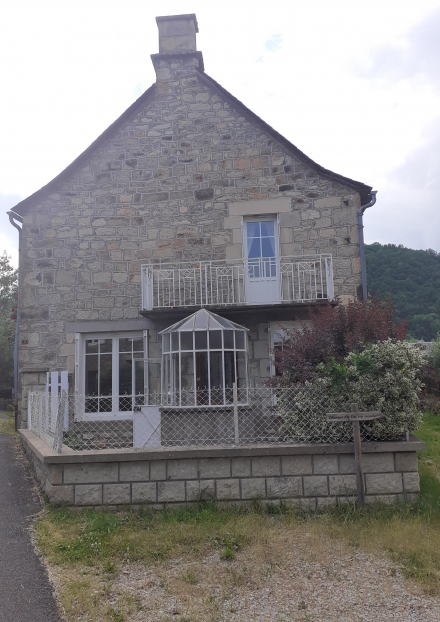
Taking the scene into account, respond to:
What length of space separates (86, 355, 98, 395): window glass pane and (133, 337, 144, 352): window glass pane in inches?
31.3

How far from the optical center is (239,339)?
31.0 feet

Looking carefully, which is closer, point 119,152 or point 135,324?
point 135,324

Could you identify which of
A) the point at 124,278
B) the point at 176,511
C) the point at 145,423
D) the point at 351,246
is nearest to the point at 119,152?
the point at 124,278

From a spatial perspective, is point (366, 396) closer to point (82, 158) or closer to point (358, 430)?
point (358, 430)

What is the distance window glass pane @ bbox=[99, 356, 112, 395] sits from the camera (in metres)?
10.2

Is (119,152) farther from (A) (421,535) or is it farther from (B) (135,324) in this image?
(A) (421,535)

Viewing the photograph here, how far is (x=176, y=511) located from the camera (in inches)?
215

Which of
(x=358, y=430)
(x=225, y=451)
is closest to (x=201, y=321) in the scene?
(x=225, y=451)

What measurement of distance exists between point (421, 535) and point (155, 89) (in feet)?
30.6

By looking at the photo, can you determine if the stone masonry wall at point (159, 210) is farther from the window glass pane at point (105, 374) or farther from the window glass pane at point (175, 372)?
the window glass pane at point (175, 372)

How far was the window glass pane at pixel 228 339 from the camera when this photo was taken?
9.24m

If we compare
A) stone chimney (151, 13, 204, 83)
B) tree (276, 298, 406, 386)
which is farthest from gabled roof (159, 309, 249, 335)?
stone chimney (151, 13, 204, 83)

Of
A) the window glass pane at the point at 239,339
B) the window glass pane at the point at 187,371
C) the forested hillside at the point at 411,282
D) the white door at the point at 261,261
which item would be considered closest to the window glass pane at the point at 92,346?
the window glass pane at the point at 187,371

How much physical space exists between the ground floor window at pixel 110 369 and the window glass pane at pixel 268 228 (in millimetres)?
3056
